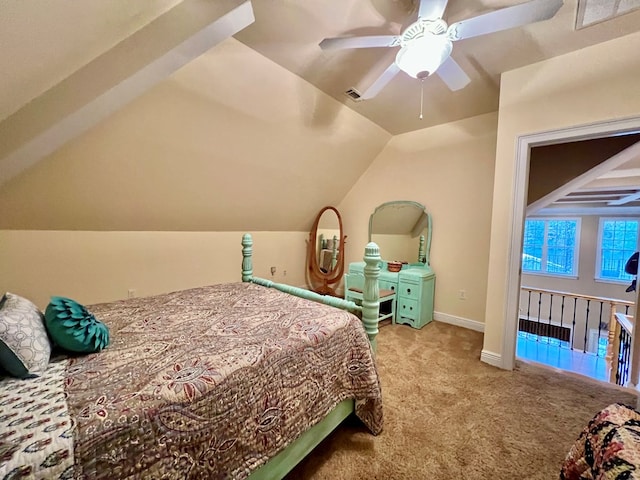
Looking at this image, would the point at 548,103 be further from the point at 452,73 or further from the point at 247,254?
the point at 247,254

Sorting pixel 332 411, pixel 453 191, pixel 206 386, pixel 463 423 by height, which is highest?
pixel 453 191

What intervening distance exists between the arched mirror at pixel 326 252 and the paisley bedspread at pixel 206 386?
2582 millimetres

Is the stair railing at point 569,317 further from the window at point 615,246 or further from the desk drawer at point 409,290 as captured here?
the desk drawer at point 409,290

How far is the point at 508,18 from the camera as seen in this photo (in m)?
1.21

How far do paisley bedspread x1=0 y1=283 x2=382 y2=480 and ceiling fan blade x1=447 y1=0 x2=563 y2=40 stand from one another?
5.47 ft

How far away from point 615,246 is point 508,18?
7.86 m

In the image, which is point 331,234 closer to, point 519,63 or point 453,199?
point 453,199

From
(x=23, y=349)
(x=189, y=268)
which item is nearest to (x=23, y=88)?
(x=23, y=349)

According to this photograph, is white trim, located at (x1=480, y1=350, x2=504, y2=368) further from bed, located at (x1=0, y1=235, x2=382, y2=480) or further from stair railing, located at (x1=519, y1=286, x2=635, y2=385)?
stair railing, located at (x1=519, y1=286, x2=635, y2=385)

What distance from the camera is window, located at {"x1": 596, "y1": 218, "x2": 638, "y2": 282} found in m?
5.89

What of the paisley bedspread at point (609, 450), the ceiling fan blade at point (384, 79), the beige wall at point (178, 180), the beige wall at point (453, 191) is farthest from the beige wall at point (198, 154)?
the paisley bedspread at point (609, 450)

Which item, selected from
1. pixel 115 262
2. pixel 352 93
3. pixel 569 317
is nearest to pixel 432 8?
pixel 352 93

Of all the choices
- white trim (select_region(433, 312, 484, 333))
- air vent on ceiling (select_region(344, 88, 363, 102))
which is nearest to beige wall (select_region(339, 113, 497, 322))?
white trim (select_region(433, 312, 484, 333))

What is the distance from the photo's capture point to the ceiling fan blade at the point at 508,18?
3.63 feet
